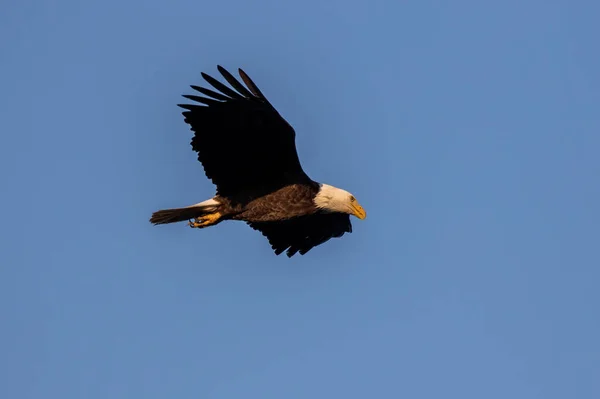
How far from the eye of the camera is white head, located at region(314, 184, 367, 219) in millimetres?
17984

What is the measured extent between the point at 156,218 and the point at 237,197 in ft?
3.53

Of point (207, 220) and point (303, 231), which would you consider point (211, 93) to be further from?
point (303, 231)

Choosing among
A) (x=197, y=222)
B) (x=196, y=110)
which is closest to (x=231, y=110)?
(x=196, y=110)

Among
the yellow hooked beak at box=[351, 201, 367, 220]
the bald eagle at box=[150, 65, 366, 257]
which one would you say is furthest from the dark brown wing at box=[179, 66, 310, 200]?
the yellow hooked beak at box=[351, 201, 367, 220]

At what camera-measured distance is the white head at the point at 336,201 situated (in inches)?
708

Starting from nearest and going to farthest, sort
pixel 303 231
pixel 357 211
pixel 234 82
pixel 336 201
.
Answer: pixel 234 82 < pixel 336 201 < pixel 357 211 < pixel 303 231

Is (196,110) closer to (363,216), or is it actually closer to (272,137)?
(272,137)

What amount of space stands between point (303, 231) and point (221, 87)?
128 inches

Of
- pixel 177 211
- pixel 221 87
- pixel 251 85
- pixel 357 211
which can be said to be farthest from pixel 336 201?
pixel 221 87

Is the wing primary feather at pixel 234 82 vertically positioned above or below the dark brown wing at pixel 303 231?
above

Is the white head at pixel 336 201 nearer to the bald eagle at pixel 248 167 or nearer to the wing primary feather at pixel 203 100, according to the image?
the bald eagle at pixel 248 167

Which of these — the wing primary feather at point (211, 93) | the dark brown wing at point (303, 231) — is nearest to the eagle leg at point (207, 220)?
the dark brown wing at point (303, 231)

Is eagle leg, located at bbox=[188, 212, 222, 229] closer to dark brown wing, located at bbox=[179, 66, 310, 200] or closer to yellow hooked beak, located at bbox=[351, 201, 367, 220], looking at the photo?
dark brown wing, located at bbox=[179, 66, 310, 200]

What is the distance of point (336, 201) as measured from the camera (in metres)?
18.1
